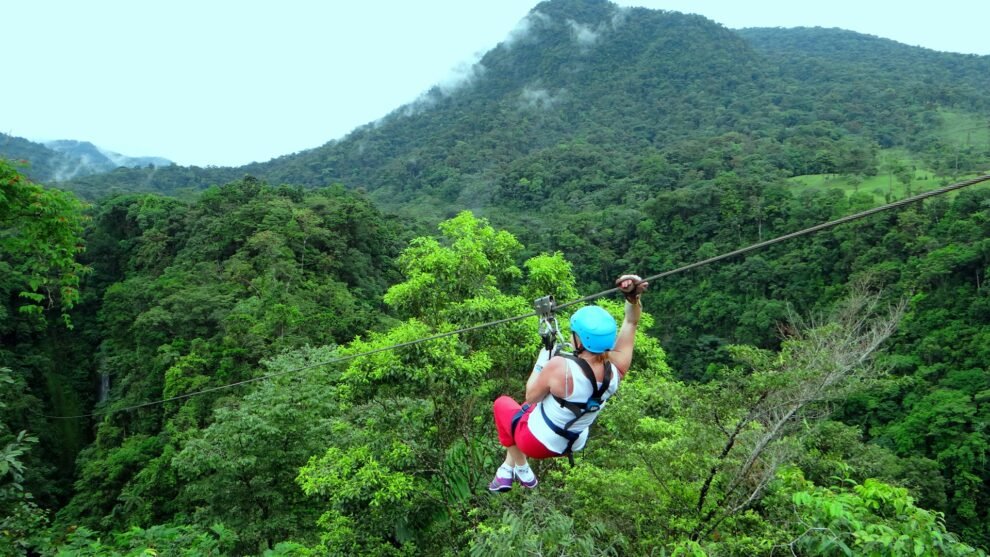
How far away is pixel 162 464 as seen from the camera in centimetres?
1555

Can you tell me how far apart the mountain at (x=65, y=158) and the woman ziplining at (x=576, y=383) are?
82716 mm

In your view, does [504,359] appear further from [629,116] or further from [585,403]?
[629,116]

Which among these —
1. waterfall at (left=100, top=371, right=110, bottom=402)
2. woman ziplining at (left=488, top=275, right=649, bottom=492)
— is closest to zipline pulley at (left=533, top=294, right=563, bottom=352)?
woman ziplining at (left=488, top=275, right=649, bottom=492)

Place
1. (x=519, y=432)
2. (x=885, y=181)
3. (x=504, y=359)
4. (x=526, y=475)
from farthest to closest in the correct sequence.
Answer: (x=885, y=181)
(x=504, y=359)
(x=526, y=475)
(x=519, y=432)

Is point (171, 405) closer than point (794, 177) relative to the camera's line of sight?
Yes

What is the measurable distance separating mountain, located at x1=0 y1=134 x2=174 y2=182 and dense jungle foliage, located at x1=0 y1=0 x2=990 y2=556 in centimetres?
2564

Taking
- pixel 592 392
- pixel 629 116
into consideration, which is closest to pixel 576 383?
pixel 592 392

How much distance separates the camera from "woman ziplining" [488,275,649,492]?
263 cm

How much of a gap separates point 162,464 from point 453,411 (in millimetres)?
11916

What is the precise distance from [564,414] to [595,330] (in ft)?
1.49

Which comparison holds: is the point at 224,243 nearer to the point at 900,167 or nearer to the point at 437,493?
the point at 437,493

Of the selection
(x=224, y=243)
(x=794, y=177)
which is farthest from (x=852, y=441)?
(x=794, y=177)

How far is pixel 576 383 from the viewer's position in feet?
8.66

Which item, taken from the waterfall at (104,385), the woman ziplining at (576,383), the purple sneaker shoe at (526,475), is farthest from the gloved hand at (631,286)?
the waterfall at (104,385)
